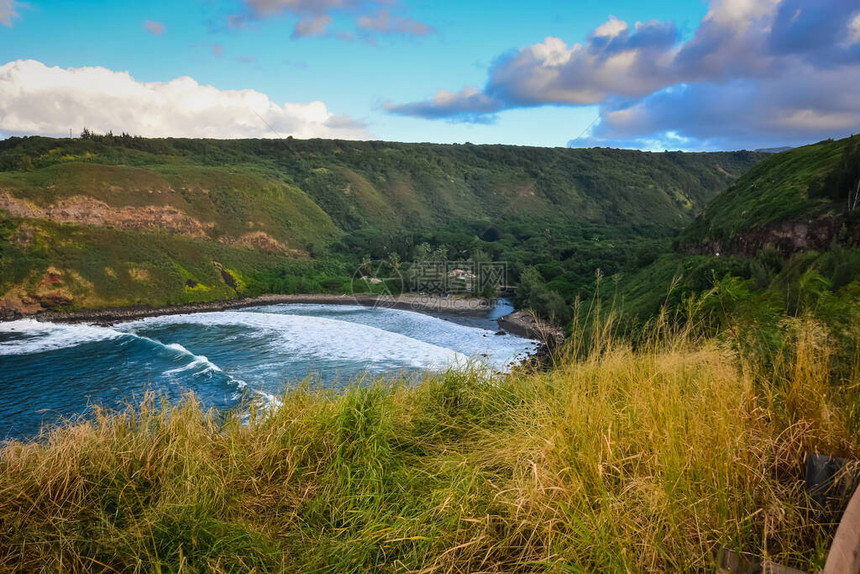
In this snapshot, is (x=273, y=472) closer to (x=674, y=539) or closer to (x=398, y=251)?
(x=674, y=539)

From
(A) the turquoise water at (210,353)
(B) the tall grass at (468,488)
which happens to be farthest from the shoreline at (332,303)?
(B) the tall grass at (468,488)

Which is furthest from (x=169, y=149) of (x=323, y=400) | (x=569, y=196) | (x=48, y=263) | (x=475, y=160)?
(x=323, y=400)

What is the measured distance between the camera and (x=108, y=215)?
70125 millimetres

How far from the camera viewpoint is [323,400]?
4906 millimetres

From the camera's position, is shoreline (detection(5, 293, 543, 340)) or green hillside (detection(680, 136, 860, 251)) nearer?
green hillside (detection(680, 136, 860, 251))

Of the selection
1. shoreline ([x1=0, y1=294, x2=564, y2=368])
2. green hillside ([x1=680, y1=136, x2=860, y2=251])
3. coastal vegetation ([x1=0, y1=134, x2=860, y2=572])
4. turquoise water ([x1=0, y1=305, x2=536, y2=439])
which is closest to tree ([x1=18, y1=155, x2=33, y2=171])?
shoreline ([x1=0, y1=294, x2=564, y2=368])

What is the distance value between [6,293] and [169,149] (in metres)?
76.1

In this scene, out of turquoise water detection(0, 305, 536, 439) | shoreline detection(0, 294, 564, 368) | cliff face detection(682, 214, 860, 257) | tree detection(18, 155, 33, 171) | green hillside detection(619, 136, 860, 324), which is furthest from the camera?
tree detection(18, 155, 33, 171)

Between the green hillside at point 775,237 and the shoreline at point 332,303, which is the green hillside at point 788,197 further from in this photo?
the shoreline at point 332,303

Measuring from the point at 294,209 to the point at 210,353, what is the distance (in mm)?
62960

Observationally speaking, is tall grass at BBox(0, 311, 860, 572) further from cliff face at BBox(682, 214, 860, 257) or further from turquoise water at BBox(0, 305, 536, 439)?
cliff face at BBox(682, 214, 860, 257)

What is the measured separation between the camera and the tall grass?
2480 millimetres

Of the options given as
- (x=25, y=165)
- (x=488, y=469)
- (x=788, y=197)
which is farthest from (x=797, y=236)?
(x=25, y=165)

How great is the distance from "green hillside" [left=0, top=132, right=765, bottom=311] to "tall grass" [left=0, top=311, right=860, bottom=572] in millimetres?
49864
